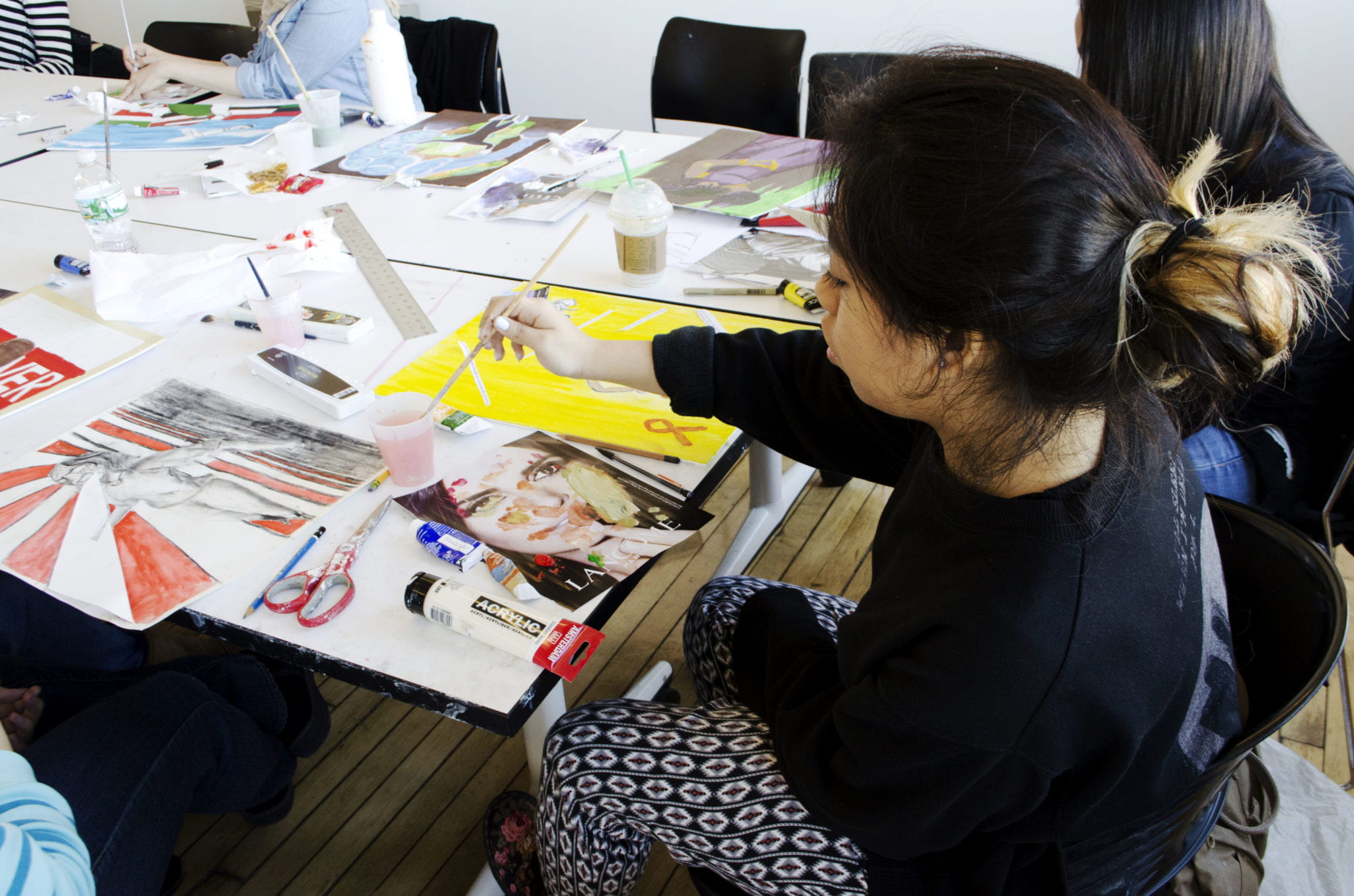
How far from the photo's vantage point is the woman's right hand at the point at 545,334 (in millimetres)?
1088

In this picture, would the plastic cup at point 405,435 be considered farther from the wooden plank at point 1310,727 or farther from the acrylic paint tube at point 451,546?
the wooden plank at point 1310,727

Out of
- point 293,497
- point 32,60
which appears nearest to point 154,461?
point 293,497

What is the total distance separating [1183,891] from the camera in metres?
0.93

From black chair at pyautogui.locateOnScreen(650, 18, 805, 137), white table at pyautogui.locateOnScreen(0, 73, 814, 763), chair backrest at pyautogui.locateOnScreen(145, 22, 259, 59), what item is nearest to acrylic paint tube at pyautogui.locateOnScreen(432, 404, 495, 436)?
white table at pyautogui.locateOnScreen(0, 73, 814, 763)

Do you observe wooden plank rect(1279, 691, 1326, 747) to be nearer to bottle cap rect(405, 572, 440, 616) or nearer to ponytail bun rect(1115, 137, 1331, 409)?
ponytail bun rect(1115, 137, 1331, 409)

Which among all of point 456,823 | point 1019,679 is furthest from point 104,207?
point 1019,679

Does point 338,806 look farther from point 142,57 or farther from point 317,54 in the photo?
point 142,57

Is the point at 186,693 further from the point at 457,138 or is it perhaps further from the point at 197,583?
the point at 457,138

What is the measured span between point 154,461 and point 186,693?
0.88 feet

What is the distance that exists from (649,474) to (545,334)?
0.23 meters

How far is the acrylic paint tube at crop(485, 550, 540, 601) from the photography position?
2.75 ft

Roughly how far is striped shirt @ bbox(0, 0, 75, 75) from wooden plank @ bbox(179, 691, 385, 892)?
2.63 metres

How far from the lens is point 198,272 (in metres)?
1.38

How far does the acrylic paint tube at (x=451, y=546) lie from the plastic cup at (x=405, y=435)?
0.10m
